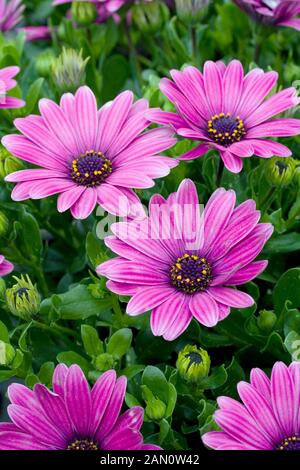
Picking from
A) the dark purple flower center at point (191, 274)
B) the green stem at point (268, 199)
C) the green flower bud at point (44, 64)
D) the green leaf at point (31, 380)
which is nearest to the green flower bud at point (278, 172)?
the green stem at point (268, 199)

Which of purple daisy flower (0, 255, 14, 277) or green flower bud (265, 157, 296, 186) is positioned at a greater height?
green flower bud (265, 157, 296, 186)

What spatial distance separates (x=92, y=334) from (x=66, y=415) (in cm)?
11

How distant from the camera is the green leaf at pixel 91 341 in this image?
84 centimetres

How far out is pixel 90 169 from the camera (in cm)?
89

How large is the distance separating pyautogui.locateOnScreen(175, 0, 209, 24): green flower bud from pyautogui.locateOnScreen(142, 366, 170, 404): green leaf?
0.58 meters

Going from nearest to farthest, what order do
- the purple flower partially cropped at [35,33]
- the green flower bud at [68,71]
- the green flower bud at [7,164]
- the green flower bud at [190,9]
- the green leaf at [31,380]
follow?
the green leaf at [31,380] → the green flower bud at [7,164] → the green flower bud at [68,71] → the green flower bud at [190,9] → the purple flower partially cropped at [35,33]

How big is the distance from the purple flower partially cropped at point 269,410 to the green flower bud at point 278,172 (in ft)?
0.76

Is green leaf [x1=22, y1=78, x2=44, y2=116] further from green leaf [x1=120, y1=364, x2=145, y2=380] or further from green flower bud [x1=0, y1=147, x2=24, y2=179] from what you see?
green leaf [x1=120, y1=364, x2=145, y2=380]

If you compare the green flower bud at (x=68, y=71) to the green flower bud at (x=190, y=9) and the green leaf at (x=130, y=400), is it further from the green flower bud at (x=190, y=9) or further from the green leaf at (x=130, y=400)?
the green leaf at (x=130, y=400)

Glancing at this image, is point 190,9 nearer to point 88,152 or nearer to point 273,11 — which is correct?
point 273,11

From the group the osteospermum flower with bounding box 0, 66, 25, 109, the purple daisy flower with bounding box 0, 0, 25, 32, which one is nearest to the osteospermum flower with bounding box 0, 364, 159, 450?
the osteospermum flower with bounding box 0, 66, 25, 109

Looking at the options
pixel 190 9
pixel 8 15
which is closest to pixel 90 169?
pixel 190 9

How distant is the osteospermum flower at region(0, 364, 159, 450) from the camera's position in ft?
2.43

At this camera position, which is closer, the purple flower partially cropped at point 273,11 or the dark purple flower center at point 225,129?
the dark purple flower center at point 225,129
